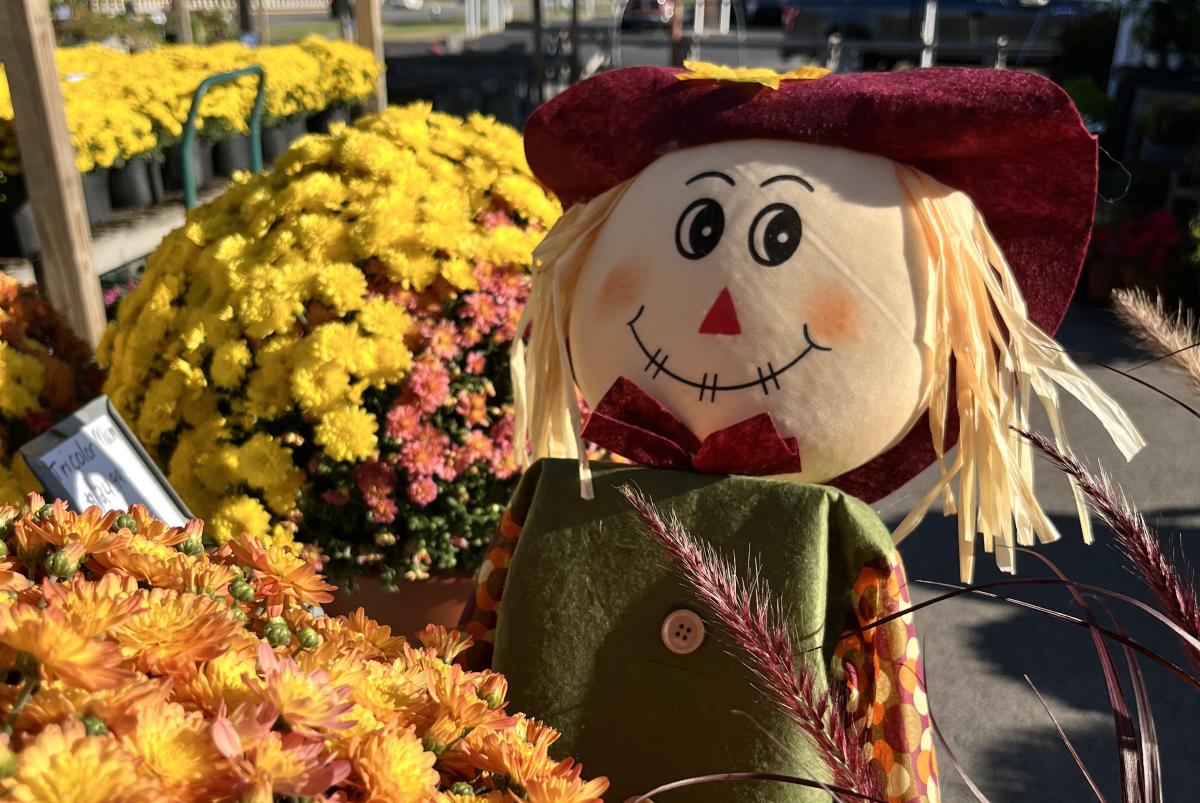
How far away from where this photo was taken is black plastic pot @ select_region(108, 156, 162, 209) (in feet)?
14.6

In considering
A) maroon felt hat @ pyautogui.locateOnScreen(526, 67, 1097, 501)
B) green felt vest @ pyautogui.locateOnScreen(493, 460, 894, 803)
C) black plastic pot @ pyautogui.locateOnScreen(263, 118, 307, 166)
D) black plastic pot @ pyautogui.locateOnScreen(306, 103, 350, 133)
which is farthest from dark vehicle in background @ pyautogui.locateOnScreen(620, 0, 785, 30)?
A: green felt vest @ pyautogui.locateOnScreen(493, 460, 894, 803)

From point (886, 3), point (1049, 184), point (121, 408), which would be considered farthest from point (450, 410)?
point (886, 3)

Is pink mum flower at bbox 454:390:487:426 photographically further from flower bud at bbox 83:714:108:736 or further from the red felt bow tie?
flower bud at bbox 83:714:108:736

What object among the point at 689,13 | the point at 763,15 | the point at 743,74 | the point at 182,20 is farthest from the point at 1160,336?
the point at 689,13

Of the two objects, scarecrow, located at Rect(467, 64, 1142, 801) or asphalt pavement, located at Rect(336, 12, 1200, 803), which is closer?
scarecrow, located at Rect(467, 64, 1142, 801)

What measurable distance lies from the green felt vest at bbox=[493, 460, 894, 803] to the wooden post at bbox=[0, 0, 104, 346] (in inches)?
60.2

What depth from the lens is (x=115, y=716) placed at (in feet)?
2.00

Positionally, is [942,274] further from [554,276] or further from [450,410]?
[450,410]

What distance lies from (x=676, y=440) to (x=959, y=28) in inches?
544

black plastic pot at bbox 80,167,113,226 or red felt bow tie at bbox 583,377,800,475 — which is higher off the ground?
red felt bow tie at bbox 583,377,800,475

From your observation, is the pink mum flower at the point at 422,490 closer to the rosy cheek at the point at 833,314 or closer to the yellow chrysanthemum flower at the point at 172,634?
the rosy cheek at the point at 833,314

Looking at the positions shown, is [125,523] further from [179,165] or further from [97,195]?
[179,165]

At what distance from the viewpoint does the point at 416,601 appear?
2.13 m

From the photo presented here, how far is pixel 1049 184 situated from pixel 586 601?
2.78ft
